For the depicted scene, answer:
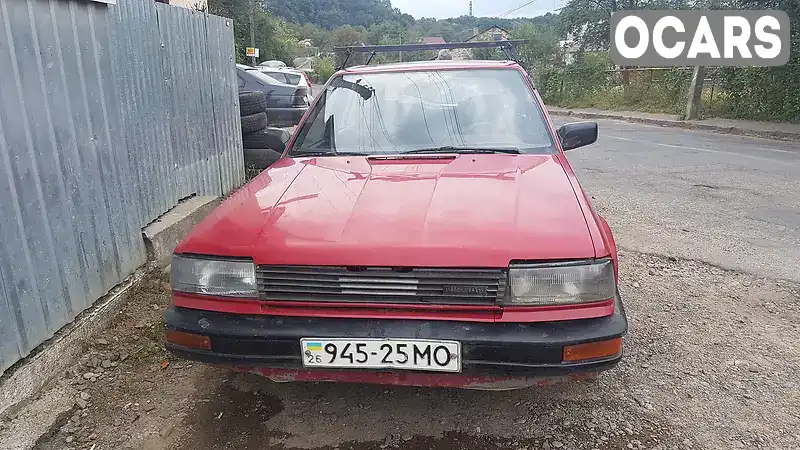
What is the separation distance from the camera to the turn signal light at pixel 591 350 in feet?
7.00

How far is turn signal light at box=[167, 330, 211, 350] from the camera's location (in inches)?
90.9

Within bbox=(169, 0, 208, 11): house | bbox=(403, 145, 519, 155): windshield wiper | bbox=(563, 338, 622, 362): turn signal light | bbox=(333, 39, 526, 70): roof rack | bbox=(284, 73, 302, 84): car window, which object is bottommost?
bbox=(563, 338, 622, 362): turn signal light

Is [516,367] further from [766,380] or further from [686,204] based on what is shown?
[686,204]


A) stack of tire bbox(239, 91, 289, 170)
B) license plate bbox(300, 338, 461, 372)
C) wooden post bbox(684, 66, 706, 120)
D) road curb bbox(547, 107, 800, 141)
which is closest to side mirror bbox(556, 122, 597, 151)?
license plate bbox(300, 338, 461, 372)

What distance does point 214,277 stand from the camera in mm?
2318

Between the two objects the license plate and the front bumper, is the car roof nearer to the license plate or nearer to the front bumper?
the front bumper

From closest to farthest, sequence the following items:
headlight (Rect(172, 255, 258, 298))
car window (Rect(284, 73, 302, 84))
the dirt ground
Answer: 1. headlight (Rect(172, 255, 258, 298))
2. the dirt ground
3. car window (Rect(284, 73, 302, 84))

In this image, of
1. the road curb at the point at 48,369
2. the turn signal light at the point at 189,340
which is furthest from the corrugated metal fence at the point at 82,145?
the turn signal light at the point at 189,340

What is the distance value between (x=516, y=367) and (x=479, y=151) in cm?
137

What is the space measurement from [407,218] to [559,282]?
64 centimetres

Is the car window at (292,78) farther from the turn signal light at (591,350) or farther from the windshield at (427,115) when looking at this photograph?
the turn signal light at (591,350)

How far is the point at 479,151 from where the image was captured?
10.3 feet

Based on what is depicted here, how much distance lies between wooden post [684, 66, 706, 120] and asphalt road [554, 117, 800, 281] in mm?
3424

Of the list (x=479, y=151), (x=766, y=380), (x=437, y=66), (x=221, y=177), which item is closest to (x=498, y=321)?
(x=479, y=151)
